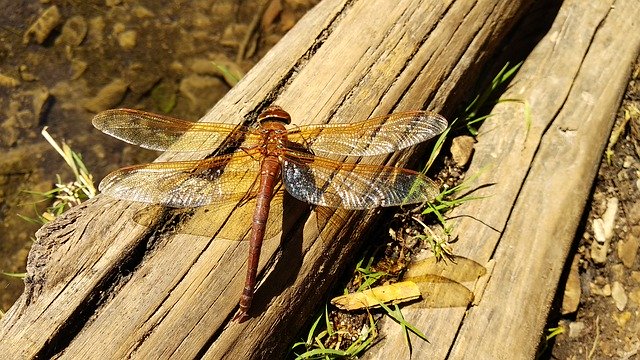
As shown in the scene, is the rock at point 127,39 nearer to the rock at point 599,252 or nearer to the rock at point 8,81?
the rock at point 8,81

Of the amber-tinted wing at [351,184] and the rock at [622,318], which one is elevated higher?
the rock at [622,318]

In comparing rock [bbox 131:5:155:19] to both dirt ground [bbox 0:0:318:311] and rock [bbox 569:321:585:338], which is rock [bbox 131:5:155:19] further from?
rock [bbox 569:321:585:338]

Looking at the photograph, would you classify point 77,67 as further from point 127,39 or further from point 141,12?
point 141,12

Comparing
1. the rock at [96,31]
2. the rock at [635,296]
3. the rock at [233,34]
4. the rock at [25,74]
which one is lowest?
the rock at [25,74]

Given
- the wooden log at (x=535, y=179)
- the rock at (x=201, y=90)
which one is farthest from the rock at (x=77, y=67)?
the wooden log at (x=535, y=179)

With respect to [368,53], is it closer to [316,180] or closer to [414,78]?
[414,78]
